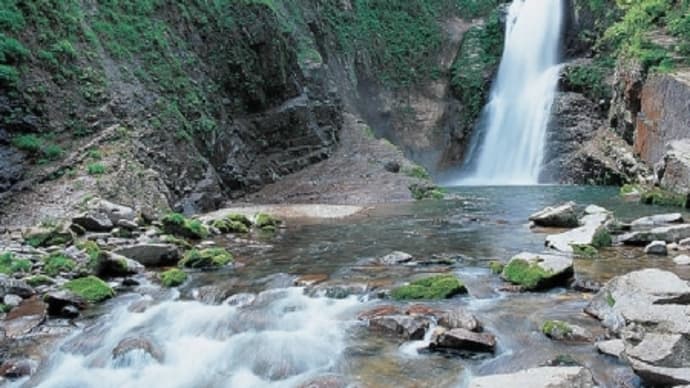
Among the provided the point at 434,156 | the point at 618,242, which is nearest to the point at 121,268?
the point at 618,242

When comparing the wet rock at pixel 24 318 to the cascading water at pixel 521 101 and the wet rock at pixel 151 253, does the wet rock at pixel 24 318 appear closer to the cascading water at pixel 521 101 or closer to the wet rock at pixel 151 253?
the wet rock at pixel 151 253

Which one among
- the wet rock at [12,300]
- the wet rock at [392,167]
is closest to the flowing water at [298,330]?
the wet rock at [12,300]

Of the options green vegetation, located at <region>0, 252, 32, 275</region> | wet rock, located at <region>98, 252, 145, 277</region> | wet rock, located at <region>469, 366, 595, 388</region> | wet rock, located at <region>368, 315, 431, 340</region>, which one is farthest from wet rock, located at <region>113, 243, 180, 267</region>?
wet rock, located at <region>469, 366, 595, 388</region>

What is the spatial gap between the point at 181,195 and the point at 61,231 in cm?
858

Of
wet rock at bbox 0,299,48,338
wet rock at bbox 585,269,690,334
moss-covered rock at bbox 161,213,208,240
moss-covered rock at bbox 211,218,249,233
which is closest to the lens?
wet rock at bbox 585,269,690,334

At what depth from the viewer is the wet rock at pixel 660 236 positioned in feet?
39.3

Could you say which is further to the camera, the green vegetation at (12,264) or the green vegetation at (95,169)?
→ the green vegetation at (95,169)

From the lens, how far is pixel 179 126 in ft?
71.4

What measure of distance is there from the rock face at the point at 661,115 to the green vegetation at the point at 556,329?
18.2 meters

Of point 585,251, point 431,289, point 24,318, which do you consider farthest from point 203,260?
point 585,251

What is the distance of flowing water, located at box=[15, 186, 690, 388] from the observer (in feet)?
21.2

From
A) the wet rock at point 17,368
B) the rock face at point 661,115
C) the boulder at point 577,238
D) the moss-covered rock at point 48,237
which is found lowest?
the wet rock at point 17,368

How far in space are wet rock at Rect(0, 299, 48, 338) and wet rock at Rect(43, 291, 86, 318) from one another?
0.31 ft

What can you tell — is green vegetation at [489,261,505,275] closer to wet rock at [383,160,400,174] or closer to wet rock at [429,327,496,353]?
wet rock at [429,327,496,353]
